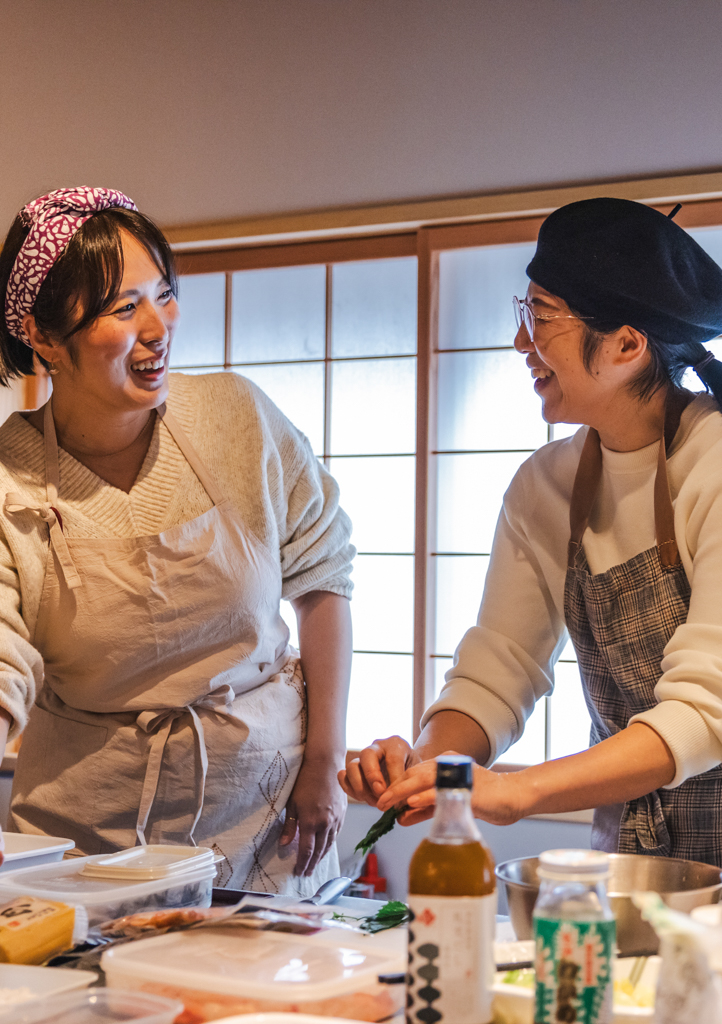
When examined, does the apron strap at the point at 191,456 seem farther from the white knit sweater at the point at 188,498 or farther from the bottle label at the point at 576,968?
the bottle label at the point at 576,968

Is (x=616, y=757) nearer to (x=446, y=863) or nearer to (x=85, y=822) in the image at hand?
(x=446, y=863)

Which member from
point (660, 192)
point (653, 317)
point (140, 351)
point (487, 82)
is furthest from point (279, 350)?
point (653, 317)

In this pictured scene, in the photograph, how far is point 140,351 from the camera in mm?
1456

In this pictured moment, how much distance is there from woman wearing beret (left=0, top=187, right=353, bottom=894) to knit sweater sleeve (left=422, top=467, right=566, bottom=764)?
0.32 m

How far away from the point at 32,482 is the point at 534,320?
0.78 m

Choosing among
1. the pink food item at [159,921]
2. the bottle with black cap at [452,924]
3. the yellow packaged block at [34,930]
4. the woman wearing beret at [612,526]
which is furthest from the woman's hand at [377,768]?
the bottle with black cap at [452,924]

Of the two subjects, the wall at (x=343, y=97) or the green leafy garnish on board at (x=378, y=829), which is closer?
the green leafy garnish on board at (x=378, y=829)

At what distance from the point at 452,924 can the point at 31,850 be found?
0.81m

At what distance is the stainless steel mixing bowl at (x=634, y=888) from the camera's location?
0.82 metres

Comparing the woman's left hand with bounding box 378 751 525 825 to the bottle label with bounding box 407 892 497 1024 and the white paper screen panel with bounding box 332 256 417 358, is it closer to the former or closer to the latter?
the bottle label with bounding box 407 892 497 1024

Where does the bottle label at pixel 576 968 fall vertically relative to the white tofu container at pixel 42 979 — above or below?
above

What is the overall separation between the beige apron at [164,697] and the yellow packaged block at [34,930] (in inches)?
19.3

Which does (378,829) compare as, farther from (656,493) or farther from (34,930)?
(656,493)

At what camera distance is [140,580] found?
1462 mm
